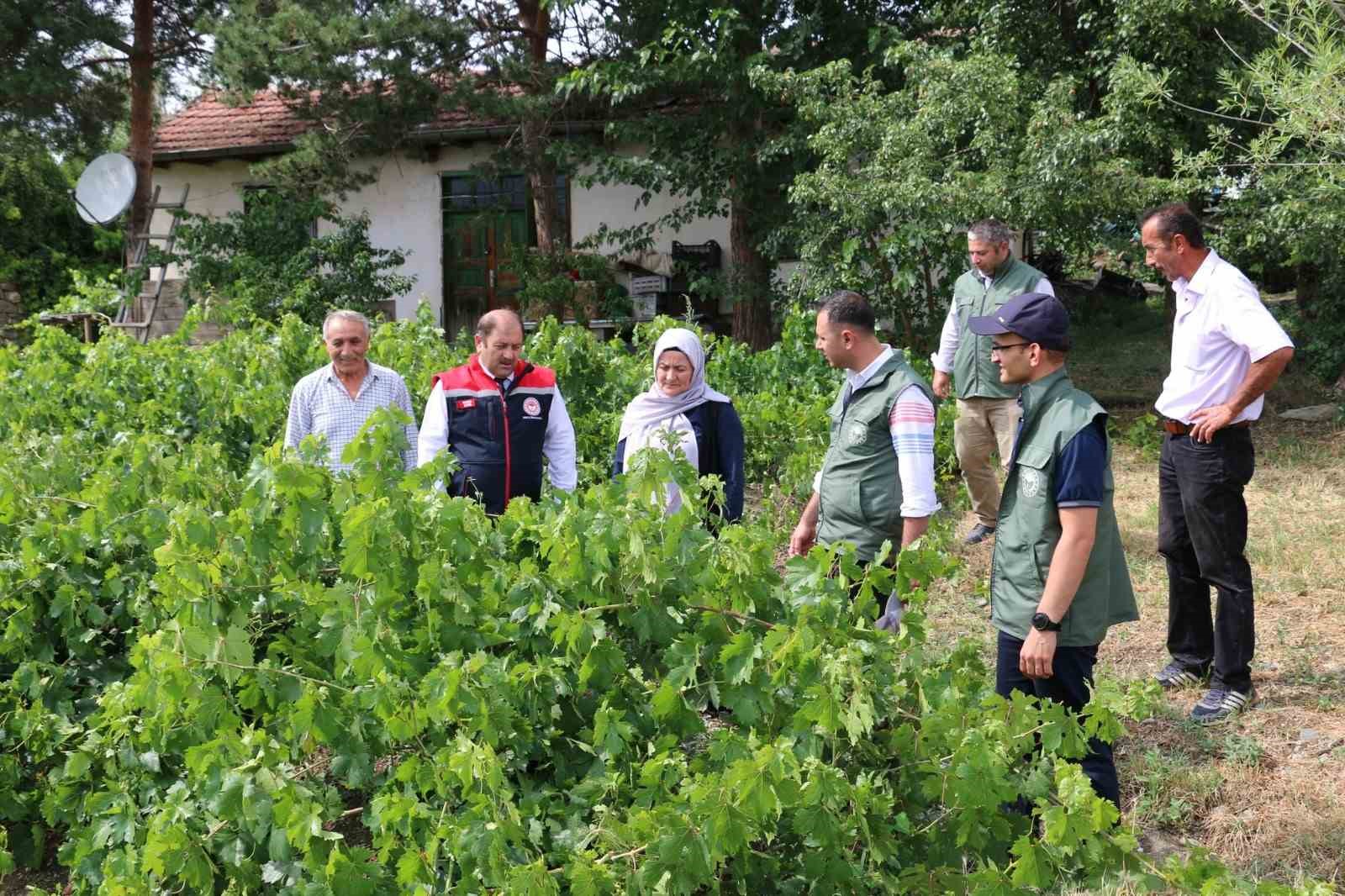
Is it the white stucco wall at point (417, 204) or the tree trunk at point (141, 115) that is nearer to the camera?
the tree trunk at point (141, 115)

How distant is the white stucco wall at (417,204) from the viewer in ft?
51.1

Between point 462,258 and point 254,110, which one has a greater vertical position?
point 254,110

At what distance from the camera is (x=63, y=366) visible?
703cm

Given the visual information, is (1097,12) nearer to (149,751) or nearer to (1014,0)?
(1014,0)

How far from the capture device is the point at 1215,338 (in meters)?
4.05

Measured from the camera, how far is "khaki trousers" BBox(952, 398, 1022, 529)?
624 cm

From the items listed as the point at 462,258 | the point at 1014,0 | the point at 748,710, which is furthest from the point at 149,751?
the point at 462,258

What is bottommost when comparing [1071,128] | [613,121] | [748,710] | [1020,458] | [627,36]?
[748,710]

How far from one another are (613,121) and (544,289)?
2.19 metres

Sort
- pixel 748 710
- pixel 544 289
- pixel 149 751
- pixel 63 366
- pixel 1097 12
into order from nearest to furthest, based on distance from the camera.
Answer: pixel 748 710
pixel 149 751
pixel 63 366
pixel 1097 12
pixel 544 289

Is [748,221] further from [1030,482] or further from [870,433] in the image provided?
[1030,482]

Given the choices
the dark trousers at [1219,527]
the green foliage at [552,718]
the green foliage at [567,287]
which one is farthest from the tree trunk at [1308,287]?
the green foliage at [552,718]

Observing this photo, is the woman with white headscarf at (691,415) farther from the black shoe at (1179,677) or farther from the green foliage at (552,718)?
the black shoe at (1179,677)

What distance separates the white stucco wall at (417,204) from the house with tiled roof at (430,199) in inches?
0.5
